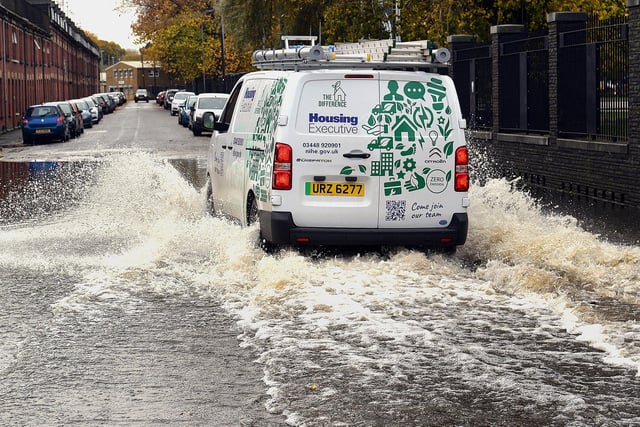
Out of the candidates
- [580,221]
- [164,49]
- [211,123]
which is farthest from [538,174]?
[164,49]

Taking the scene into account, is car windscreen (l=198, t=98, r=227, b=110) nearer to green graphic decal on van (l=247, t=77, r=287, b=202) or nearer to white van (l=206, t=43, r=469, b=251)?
green graphic decal on van (l=247, t=77, r=287, b=202)

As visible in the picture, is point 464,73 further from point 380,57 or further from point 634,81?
point 380,57

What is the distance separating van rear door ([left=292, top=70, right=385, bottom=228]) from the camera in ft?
35.0

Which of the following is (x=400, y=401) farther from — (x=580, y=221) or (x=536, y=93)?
(x=536, y=93)

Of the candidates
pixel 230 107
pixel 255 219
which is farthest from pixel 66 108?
pixel 255 219

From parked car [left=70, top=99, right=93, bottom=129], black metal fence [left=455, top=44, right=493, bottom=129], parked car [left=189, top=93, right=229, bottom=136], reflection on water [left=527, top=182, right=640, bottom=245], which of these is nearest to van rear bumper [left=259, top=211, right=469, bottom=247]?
reflection on water [left=527, top=182, right=640, bottom=245]

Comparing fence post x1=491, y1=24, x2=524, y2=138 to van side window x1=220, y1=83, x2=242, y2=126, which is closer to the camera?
van side window x1=220, y1=83, x2=242, y2=126

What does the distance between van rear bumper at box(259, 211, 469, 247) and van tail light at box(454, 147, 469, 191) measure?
0.28 m

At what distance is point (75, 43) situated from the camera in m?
116

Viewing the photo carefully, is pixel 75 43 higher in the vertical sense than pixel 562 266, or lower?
higher

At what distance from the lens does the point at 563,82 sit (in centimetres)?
2050

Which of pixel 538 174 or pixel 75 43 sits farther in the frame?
pixel 75 43

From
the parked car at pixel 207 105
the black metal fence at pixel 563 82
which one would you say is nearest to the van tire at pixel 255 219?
the black metal fence at pixel 563 82

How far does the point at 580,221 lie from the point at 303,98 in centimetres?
557
